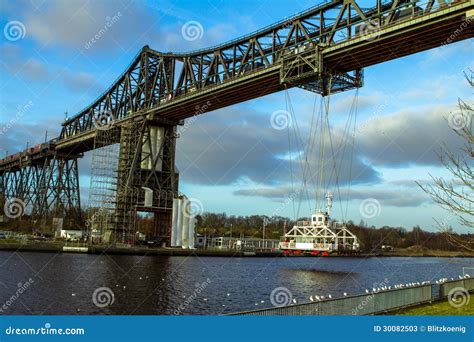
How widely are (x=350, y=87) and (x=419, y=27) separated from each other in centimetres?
1101

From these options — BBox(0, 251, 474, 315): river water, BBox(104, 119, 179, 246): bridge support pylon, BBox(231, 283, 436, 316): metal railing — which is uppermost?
BBox(104, 119, 179, 246): bridge support pylon

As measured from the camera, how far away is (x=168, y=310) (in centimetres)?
2427

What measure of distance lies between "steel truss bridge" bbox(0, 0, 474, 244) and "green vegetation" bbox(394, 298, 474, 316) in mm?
23109

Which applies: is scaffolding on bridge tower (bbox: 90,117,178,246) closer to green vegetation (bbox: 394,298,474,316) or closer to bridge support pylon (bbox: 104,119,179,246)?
bridge support pylon (bbox: 104,119,179,246)

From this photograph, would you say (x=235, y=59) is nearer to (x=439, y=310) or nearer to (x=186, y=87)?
(x=186, y=87)

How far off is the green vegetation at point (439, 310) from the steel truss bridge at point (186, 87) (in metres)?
23.1

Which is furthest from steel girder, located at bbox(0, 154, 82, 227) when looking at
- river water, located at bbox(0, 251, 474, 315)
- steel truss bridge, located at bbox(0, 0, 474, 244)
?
river water, located at bbox(0, 251, 474, 315)

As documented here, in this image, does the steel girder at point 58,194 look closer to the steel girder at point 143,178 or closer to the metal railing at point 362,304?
the steel girder at point 143,178

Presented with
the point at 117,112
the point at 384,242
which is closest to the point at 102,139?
the point at 117,112

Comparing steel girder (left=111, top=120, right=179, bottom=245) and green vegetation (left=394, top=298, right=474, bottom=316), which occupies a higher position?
steel girder (left=111, top=120, right=179, bottom=245)

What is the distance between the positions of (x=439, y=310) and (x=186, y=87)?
58.7m

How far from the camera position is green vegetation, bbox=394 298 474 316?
1858 centimetres

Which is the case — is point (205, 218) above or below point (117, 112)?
below

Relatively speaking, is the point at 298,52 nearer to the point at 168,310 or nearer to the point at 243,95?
the point at 243,95
